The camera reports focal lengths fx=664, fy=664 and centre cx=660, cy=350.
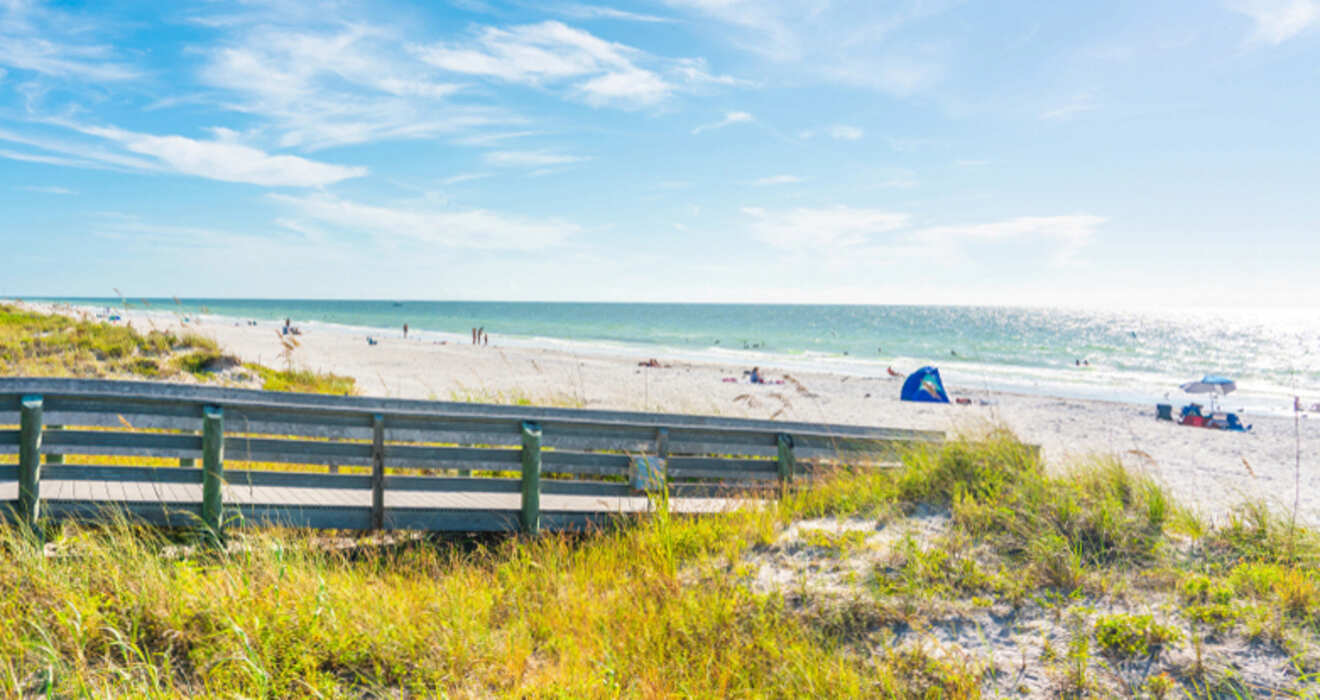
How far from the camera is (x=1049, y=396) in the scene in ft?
89.7

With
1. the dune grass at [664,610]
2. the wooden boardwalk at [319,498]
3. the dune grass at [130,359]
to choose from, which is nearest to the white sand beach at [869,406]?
the dune grass at [130,359]

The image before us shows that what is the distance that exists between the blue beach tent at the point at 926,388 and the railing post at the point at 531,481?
15.5m

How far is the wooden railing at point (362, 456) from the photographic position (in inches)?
189

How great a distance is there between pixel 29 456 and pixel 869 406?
68.0ft

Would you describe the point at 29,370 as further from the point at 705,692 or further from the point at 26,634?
the point at 705,692

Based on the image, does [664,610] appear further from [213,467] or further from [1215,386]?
[1215,386]

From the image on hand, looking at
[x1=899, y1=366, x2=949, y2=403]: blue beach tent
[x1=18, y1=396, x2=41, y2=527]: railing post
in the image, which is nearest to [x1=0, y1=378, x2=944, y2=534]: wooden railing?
[x1=18, y1=396, x2=41, y2=527]: railing post

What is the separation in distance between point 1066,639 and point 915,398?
53.4ft

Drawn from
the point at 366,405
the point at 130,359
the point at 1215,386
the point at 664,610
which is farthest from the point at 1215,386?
the point at 130,359

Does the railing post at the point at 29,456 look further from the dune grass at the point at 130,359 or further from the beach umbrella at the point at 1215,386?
the beach umbrella at the point at 1215,386

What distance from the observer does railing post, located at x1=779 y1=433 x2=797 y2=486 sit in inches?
246

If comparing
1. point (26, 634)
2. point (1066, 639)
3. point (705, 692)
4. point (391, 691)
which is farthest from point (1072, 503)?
point (26, 634)

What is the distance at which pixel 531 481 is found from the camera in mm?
5414

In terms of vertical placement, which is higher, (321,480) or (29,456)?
(29,456)
